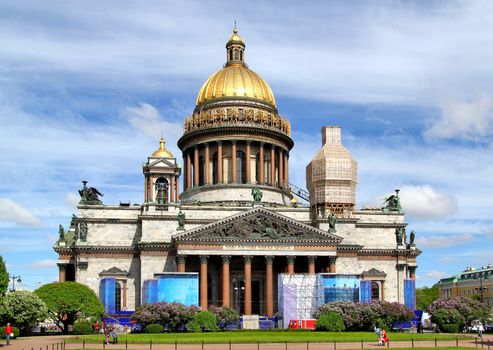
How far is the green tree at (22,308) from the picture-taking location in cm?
6912

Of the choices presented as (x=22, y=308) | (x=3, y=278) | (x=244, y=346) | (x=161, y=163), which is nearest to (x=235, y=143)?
(x=161, y=163)

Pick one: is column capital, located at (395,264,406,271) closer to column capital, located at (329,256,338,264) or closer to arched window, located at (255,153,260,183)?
column capital, located at (329,256,338,264)

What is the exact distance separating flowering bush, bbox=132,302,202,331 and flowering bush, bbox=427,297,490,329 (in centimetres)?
2557

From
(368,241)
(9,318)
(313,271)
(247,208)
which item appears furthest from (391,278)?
(9,318)

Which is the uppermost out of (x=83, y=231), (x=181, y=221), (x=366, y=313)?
(x=181, y=221)

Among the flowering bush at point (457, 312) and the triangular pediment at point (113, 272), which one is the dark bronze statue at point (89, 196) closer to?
the triangular pediment at point (113, 272)

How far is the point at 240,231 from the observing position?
284 ft

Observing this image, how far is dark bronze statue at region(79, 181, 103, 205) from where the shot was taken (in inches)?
3661

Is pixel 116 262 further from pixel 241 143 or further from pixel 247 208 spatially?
pixel 241 143

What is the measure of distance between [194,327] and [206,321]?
1.41 metres

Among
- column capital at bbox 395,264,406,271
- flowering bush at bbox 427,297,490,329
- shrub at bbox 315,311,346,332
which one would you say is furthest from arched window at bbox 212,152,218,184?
flowering bush at bbox 427,297,490,329

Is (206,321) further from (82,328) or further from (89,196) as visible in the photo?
(89,196)

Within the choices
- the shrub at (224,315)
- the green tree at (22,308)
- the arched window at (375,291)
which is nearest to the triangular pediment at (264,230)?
the shrub at (224,315)

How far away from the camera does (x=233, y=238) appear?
8581cm
